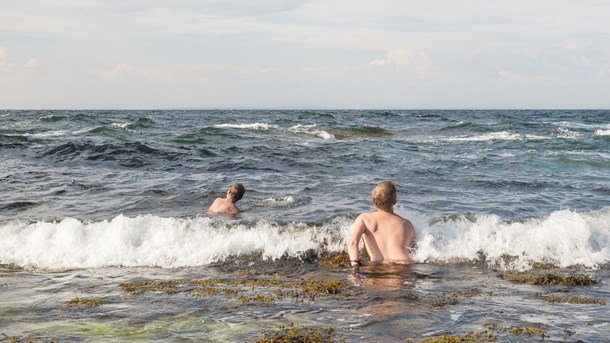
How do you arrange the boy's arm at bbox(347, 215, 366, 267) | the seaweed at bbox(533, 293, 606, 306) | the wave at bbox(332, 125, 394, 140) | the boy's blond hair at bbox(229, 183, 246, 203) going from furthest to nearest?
the wave at bbox(332, 125, 394, 140)
the boy's blond hair at bbox(229, 183, 246, 203)
the boy's arm at bbox(347, 215, 366, 267)
the seaweed at bbox(533, 293, 606, 306)

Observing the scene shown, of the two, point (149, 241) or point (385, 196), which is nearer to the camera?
point (385, 196)

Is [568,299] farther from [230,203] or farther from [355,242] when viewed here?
[230,203]

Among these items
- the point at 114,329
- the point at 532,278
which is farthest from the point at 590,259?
the point at 114,329

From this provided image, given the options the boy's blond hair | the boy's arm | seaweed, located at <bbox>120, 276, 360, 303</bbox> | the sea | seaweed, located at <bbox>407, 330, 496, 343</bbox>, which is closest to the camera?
seaweed, located at <bbox>407, 330, 496, 343</bbox>

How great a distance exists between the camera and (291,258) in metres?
8.95

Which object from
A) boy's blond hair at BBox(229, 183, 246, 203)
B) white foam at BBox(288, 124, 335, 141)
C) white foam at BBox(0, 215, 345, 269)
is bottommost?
white foam at BBox(0, 215, 345, 269)

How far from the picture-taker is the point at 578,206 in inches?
525

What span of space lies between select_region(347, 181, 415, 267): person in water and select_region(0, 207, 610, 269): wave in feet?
2.55

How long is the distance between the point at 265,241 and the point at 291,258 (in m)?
0.53

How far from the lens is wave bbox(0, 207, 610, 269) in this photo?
8.77 m

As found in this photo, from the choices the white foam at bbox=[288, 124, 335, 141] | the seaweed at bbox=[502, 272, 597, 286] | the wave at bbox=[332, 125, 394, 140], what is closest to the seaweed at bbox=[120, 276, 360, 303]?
the seaweed at bbox=[502, 272, 597, 286]

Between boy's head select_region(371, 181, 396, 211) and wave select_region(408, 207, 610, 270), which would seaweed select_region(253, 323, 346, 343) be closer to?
boy's head select_region(371, 181, 396, 211)

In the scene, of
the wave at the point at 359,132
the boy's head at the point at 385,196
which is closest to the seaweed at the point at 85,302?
the boy's head at the point at 385,196

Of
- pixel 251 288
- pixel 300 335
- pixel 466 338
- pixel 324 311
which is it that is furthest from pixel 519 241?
pixel 300 335
